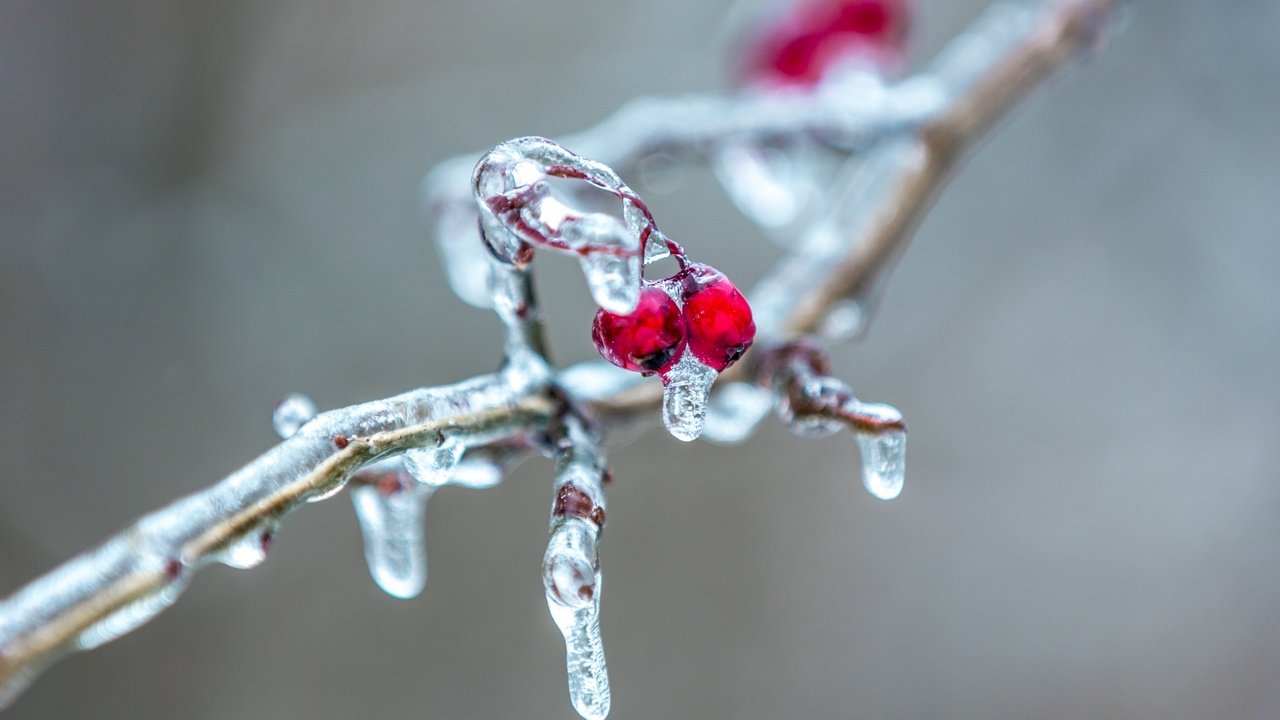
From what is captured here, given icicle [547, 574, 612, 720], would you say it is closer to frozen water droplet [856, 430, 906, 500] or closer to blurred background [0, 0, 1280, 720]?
frozen water droplet [856, 430, 906, 500]

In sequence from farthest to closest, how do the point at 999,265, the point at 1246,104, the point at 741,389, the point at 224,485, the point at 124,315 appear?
the point at 124,315, the point at 999,265, the point at 1246,104, the point at 741,389, the point at 224,485

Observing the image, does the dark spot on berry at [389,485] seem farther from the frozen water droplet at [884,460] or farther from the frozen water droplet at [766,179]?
the frozen water droplet at [766,179]

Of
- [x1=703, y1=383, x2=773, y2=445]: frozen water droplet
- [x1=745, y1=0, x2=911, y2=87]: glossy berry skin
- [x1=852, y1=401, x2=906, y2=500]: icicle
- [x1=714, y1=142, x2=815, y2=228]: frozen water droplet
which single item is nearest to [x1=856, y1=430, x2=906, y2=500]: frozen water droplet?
[x1=852, y1=401, x2=906, y2=500]: icicle

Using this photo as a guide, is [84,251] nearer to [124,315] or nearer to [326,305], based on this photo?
[124,315]

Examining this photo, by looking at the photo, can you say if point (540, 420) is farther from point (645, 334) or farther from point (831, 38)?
point (831, 38)

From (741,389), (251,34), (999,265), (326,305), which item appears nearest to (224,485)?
(741,389)

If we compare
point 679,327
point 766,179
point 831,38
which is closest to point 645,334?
point 679,327

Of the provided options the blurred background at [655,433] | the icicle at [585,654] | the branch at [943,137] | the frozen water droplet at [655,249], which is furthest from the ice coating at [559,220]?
the blurred background at [655,433]
